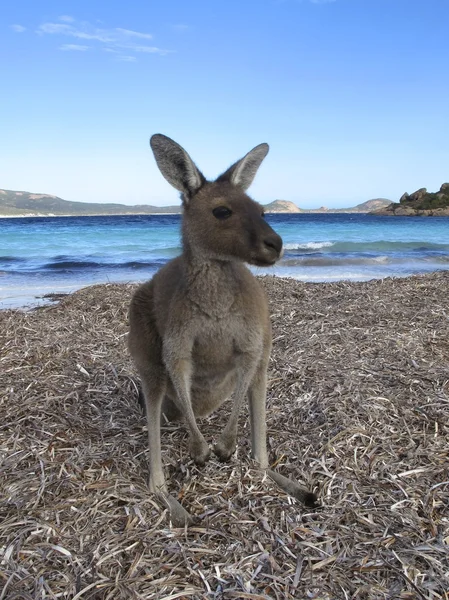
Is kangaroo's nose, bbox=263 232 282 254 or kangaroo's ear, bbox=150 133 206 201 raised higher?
kangaroo's ear, bbox=150 133 206 201

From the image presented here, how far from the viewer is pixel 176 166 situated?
8.10 ft

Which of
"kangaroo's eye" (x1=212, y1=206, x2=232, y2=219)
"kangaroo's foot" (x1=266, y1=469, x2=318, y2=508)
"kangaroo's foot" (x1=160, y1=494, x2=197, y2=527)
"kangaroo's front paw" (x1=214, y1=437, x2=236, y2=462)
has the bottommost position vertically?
"kangaroo's foot" (x1=160, y1=494, x2=197, y2=527)

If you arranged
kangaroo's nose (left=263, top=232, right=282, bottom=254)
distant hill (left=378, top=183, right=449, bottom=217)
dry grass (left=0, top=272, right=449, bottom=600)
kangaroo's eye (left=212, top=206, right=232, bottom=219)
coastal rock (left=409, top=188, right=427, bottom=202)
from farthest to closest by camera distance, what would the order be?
coastal rock (left=409, top=188, right=427, bottom=202), distant hill (left=378, top=183, right=449, bottom=217), kangaroo's eye (left=212, top=206, right=232, bottom=219), kangaroo's nose (left=263, top=232, right=282, bottom=254), dry grass (left=0, top=272, right=449, bottom=600)

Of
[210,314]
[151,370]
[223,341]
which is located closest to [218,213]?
[210,314]

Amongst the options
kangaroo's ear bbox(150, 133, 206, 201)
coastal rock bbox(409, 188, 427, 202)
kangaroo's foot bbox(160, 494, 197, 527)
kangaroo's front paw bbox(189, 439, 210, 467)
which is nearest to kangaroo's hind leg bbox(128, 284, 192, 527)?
kangaroo's foot bbox(160, 494, 197, 527)

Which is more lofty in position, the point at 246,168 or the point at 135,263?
the point at 246,168

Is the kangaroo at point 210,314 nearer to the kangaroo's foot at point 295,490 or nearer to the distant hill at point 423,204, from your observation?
the kangaroo's foot at point 295,490

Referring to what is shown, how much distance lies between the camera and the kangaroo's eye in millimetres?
2396

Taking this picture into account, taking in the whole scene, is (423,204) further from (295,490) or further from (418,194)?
(295,490)

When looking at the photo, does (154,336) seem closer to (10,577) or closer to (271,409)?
(271,409)

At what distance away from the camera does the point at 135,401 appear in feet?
10.7

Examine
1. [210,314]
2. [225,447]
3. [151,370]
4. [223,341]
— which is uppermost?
[210,314]

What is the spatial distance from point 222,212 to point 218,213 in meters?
0.02

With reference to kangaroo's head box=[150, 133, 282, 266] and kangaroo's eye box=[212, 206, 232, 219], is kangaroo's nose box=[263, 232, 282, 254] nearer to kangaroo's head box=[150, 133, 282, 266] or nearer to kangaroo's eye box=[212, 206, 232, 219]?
kangaroo's head box=[150, 133, 282, 266]
